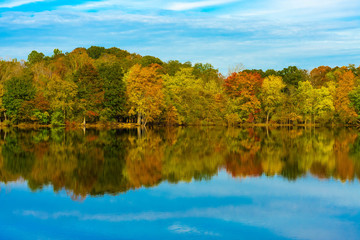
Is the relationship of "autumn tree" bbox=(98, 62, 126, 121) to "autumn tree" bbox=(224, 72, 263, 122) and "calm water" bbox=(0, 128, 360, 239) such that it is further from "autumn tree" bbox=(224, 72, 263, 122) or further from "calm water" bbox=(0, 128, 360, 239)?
"calm water" bbox=(0, 128, 360, 239)

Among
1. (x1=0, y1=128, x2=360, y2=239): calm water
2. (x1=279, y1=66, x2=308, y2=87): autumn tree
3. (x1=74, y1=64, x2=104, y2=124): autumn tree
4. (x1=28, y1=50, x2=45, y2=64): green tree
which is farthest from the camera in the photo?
(x1=28, y1=50, x2=45, y2=64): green tree

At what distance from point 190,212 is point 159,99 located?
142ft

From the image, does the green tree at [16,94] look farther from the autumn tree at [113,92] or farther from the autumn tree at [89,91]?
the autumn tree at [113,92]

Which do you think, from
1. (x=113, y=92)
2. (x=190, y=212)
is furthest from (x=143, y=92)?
(x=190, y=212)

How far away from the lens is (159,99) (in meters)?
52.2

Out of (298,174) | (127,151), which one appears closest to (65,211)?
(298,174)

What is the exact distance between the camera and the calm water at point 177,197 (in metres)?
7.90

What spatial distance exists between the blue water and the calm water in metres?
0.02

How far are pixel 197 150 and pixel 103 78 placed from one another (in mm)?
35678

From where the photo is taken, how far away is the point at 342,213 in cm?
918

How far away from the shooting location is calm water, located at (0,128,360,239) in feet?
25.9

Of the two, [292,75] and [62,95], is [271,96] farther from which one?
[62,95]

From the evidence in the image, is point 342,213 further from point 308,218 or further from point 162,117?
point 162,117

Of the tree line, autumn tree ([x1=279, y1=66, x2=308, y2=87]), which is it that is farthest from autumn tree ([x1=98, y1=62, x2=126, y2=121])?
autumn tree ([x1=279, y1=66, x2=308, y2=87])
